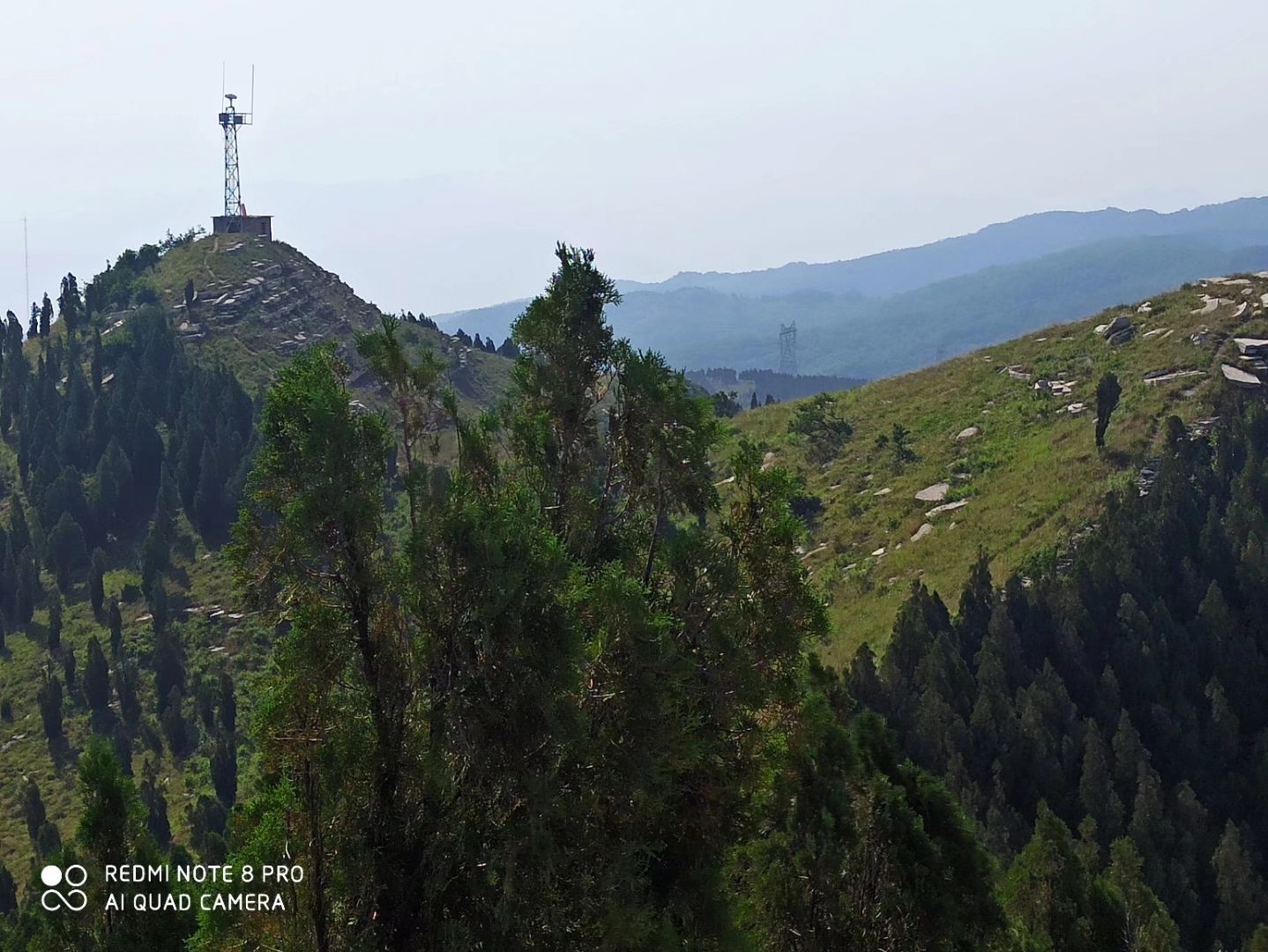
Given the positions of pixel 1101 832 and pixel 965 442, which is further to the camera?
pixel 965 442

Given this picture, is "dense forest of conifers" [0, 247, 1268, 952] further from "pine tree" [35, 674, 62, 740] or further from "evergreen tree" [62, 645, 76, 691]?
"evergreen tree" [62, 645, 76, 691]

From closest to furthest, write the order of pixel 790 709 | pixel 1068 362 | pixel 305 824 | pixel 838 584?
pixel 305 824
pixel 790 709
pixel 838 584
pixel 1068 362

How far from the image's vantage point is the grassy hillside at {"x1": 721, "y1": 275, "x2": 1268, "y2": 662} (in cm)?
5009

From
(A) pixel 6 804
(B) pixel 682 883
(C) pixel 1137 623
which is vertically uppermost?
(B) pixel 682 883

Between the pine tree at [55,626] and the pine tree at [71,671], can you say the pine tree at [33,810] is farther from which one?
the pine tree at [55,626]

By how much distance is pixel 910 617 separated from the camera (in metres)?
39.0

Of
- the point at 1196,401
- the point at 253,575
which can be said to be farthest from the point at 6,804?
the point at 1196,401

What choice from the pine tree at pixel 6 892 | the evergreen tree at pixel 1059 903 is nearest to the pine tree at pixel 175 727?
the pine tree at pixel 6 892

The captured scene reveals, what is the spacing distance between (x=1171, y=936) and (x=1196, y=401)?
39.1 metres

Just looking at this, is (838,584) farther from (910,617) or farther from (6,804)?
(6,804)

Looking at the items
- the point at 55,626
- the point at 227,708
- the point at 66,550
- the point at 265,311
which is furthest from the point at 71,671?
the point at 265,311

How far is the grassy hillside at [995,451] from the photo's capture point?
50094mm

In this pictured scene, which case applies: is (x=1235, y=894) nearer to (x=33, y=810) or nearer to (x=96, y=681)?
(x=33, y=810)

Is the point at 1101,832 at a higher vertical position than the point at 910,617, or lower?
lower
